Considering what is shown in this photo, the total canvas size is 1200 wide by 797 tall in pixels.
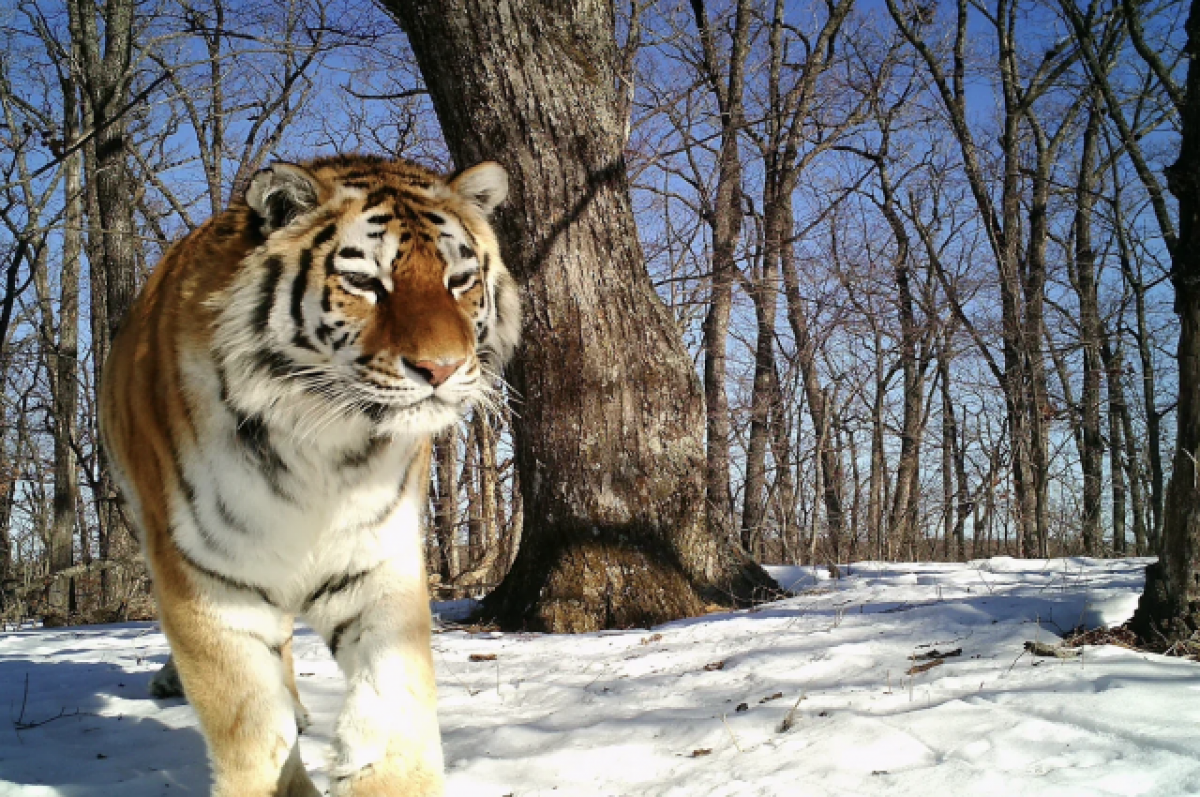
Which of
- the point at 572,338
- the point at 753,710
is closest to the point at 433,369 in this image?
the point at 753,710

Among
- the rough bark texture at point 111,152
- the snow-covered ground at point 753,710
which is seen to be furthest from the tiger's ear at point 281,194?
the rough bark texture at point 111,152

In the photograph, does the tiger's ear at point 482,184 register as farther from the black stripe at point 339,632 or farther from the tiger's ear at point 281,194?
the black stripe at point 339,632

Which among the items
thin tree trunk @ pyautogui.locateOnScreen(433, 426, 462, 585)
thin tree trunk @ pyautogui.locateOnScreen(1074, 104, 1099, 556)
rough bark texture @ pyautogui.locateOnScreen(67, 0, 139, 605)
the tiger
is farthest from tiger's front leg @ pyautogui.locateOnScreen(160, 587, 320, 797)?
thin tree trunk @ pyautogui.locateOnScreen(1074, 104, 1099, 556)

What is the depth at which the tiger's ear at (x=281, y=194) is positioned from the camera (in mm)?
2246

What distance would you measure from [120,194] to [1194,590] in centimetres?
816

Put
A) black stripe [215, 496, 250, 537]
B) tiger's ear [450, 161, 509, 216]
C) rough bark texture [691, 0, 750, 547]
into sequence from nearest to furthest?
black stripe [215, 496, 250, 537]
tiger's ear [450, 161, 509, 216]
rough bark texture [691, 0, 750, 547]

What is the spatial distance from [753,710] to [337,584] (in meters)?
1.37

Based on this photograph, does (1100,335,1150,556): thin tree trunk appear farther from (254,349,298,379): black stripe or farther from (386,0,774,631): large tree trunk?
(254,349,298,379): black stripe

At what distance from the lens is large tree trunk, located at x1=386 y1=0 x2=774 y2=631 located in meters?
4.47

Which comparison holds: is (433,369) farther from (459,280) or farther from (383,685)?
(383,685)

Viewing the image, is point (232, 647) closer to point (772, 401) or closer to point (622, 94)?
point (622, 94)

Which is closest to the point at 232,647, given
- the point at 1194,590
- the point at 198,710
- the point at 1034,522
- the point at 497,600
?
the point at 198,710

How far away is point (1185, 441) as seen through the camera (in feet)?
10.1

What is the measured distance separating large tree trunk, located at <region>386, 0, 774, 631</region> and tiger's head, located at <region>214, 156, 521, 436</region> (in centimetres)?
219
